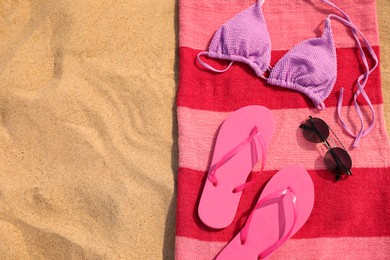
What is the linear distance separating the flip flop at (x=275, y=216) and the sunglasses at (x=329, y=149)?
0.09 meters

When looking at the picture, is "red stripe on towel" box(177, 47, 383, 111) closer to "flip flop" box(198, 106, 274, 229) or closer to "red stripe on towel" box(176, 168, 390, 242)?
"flip flop" box(198, 106, 274, 229)

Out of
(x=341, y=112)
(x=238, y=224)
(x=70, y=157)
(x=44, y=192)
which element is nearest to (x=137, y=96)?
(x=70, y=157)

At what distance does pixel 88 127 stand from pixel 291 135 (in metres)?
0.64

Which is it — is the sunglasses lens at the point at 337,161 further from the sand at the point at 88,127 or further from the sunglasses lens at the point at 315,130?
the sand at the point at 88,127

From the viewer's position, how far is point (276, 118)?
1430 mm

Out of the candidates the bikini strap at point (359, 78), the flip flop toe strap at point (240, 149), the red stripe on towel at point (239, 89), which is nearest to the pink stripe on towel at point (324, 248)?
the flip flop toe strap at point (240, 149)

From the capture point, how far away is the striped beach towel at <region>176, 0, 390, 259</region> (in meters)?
1.33

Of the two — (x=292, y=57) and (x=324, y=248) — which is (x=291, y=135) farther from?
(x=324, y=248)

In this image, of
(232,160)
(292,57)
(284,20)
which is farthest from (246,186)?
(284,20)

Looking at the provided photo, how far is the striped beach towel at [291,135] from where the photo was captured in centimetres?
133

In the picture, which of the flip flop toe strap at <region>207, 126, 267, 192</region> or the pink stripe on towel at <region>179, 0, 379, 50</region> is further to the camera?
the pink stripe on towel at <region>179, 0, 379, 50</region>

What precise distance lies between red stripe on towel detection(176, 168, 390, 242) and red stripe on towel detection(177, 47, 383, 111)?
229 mm

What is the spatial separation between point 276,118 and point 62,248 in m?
0.77

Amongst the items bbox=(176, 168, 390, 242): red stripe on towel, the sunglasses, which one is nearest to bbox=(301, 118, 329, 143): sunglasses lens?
the sunglasses
